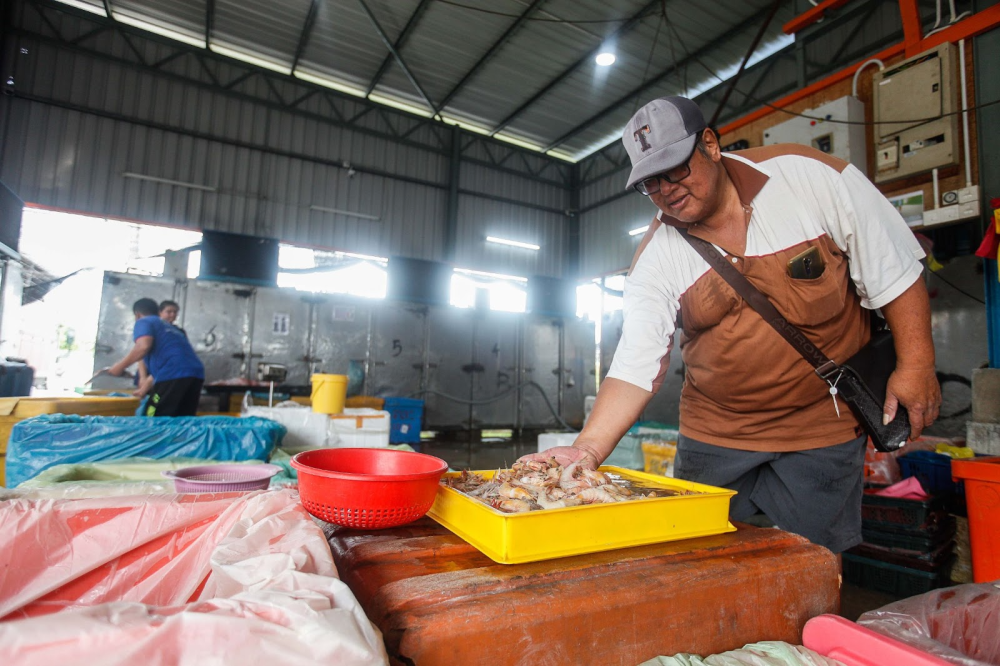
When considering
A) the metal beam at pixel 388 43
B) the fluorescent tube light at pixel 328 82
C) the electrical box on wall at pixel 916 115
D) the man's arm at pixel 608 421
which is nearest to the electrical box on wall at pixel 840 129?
the electrical box on wall at pixel 916 115

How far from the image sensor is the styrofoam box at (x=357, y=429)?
154 inches

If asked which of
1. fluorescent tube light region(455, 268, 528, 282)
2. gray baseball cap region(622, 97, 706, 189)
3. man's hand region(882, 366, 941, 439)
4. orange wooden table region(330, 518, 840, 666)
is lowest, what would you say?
orange wooden table region(330, 518, 840, 666)

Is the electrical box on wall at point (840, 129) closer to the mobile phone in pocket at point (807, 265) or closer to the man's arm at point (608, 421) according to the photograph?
the mobile phone in pocket at point (807, 265)

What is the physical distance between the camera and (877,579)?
299 cm

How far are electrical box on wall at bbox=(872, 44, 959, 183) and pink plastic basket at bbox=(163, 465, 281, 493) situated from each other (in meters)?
3.99

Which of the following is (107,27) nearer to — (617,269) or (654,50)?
(654,50)

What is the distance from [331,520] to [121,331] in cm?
763

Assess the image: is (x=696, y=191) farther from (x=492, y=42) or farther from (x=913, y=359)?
(x=492, y=42)

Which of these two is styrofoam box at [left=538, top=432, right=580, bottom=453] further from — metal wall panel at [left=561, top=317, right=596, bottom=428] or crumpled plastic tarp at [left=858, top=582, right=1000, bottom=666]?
metal wall panel at [left=561, top=317, right=596, bottom=428]

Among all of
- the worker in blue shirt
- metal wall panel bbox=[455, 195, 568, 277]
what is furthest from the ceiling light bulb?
the worker in blue shirt

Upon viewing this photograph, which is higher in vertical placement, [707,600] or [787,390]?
[787,390]

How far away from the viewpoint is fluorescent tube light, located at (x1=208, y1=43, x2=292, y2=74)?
27.6ft

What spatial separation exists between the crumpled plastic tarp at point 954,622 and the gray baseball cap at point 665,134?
3.53 feet

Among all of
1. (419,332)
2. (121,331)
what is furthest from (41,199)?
(419,332)
